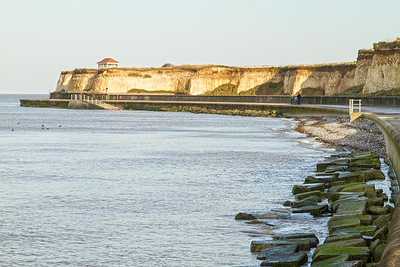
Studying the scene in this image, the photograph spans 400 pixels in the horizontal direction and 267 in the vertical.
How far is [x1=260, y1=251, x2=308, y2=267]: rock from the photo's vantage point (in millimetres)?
13547

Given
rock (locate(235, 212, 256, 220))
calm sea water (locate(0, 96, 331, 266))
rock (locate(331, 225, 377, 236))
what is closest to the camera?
rock (locate(331, 225, 377, 236))

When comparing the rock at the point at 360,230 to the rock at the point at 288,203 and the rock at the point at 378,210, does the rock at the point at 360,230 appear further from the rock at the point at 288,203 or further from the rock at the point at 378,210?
the rock at the point at 288,203

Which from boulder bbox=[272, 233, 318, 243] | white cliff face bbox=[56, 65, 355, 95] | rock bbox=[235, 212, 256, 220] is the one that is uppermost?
white cliff face bbox=[56, 65, 355, 95]

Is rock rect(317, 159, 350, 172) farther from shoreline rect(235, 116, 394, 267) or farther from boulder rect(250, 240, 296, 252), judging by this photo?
boulder rect(250, 240, 296, 252)

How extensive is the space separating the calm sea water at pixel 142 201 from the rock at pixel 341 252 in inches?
78.9

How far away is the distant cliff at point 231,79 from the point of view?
12107 cm

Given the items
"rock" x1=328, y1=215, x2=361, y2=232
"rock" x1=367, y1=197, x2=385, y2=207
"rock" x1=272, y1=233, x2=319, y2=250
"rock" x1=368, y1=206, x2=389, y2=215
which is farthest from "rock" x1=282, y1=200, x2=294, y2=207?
"rock" x1=272, y1=233, x2=319, y2=250

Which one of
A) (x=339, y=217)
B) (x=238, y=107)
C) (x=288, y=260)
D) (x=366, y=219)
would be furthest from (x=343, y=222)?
(x=238, y=107)

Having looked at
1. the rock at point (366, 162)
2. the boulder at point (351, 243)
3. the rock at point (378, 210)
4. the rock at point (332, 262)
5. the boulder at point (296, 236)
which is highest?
the rock at point (366, 162)

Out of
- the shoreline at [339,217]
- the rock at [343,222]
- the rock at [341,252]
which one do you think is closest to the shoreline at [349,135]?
the shoreline at [339,217]

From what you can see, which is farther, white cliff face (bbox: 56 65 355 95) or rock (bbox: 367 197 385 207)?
white cliff face (bbox: 56 65 355 95)

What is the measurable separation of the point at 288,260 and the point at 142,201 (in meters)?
10.8

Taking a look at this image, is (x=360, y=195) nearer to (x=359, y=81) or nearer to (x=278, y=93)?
(x=359, y=81)

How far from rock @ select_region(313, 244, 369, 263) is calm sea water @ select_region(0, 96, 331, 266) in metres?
2.00
